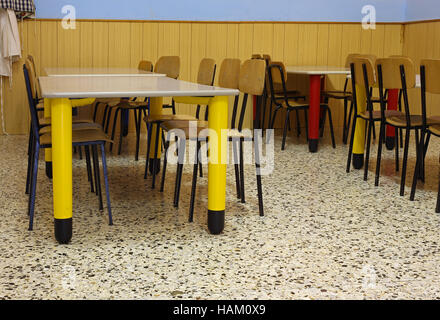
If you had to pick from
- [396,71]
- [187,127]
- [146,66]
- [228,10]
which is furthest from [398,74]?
[228,10]

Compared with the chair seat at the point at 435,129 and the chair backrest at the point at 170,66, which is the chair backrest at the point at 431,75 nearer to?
the chair seat at the point at 435,129

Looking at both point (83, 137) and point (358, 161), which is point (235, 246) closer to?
point (83, 137)

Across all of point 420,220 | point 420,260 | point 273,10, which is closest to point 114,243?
point 420,260

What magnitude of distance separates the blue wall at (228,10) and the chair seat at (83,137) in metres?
3.22

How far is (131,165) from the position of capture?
4984mm

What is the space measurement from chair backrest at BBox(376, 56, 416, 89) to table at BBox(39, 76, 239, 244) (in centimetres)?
149

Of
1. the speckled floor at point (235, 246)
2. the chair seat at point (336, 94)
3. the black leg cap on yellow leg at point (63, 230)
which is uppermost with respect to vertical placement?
the chair seat at point (336, 94)

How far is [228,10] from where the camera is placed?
681 cm

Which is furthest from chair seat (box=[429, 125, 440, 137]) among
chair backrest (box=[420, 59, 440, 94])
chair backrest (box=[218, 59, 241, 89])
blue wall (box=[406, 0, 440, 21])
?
blue wall (box=[406, 0, 440, 21])

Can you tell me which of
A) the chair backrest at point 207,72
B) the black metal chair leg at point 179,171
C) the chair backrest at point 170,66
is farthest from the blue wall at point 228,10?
the black metal chair leg at point 179,171

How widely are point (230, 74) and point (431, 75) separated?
1.26 meters

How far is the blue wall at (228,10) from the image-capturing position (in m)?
6.41

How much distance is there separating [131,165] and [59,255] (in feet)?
7.13

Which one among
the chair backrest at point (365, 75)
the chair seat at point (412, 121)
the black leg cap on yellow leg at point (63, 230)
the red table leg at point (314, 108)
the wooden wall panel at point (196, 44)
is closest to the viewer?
the black leg cap on yellow leg at point (63, 230)
